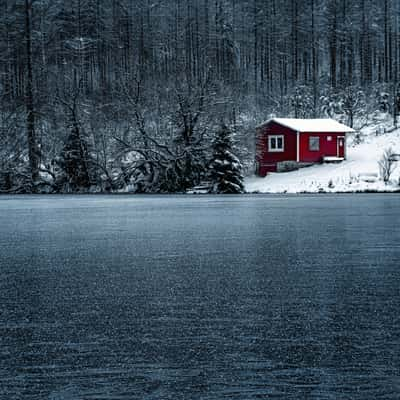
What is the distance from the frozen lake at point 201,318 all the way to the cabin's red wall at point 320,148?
33762 millimetres

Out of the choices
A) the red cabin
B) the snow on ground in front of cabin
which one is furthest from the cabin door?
the snow on ground in front of cabin

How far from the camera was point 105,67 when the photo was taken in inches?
3103

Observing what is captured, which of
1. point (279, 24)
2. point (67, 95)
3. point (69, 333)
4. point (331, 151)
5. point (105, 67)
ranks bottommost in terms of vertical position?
point (69, 333)

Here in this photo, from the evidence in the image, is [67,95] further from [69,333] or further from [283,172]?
[69,333]

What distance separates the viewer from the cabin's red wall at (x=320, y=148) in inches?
1955

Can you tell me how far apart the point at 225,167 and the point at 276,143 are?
1030cm

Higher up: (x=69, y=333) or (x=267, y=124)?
(x=267, y=124)

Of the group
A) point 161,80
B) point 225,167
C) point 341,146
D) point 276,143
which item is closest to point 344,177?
point 225,167

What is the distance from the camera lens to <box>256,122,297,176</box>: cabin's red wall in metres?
49.6

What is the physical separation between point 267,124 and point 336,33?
32785 mm

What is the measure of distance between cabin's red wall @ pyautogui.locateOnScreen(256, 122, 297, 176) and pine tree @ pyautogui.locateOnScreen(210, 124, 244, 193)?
26.0 feet

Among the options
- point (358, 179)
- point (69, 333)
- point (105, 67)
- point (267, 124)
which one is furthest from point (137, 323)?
point (105, 67)

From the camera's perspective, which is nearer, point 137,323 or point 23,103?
point 137,323

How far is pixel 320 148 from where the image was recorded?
50031 mm
